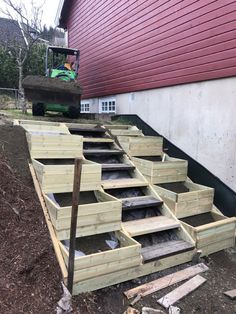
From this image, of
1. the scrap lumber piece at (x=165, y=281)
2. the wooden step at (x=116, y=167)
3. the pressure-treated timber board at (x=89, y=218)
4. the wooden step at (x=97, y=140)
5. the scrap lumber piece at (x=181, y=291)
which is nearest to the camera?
the scrap lumber piece at (x=181, y=291)

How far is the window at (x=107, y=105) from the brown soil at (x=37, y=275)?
5444mm

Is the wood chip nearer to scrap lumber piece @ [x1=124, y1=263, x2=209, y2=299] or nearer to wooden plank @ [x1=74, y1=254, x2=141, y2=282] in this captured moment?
scrap lumber piece @ [x1=124, y1=263, x2=209, y2=299]

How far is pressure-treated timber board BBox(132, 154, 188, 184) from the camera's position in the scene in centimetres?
550

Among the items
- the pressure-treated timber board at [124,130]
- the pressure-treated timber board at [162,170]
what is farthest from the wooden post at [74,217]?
the pressure-treated timber board at [124,130]

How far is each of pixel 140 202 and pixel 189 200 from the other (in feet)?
2.61

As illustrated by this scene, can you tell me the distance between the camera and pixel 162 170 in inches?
220

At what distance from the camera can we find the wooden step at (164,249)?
4074 mm

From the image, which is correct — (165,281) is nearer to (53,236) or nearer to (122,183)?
(53,236)

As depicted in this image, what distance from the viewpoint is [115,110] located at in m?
9.40

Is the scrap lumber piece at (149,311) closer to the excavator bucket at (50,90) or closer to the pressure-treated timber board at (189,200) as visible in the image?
the pressure-treated timber board at (189,200)

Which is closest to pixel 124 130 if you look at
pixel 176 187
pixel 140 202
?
pixel 176 187

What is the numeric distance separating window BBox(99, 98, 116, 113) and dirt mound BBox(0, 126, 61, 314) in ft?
16.8

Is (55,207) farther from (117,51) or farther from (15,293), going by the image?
(117,51)

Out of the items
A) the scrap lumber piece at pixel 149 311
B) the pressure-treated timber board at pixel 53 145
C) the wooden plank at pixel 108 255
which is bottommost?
the scrap lumber piece at pixel 149 311
